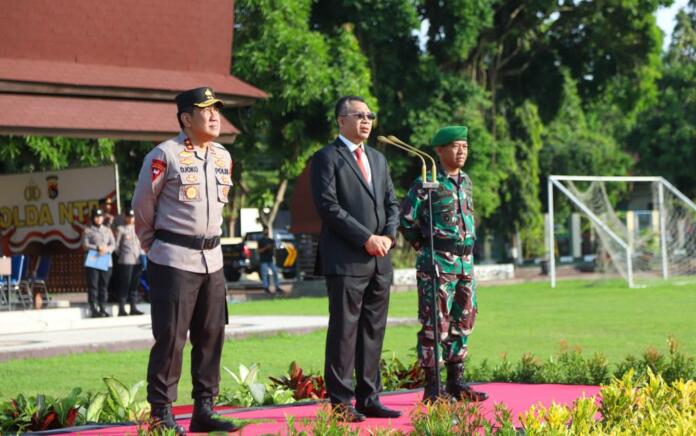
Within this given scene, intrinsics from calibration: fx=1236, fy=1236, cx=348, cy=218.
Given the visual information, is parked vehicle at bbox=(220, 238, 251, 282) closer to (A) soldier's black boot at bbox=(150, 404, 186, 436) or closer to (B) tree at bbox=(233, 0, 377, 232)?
(B) tree at bbox=(233, 0, 377, 232)

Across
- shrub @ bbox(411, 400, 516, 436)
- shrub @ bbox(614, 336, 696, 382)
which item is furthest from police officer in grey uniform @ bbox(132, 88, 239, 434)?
shrub @ bbox(614, 336, 696, 382)

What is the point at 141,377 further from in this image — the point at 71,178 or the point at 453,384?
the point at 71,178

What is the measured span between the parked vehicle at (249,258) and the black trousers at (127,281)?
16.1m

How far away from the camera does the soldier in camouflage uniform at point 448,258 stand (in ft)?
Result: 27.8

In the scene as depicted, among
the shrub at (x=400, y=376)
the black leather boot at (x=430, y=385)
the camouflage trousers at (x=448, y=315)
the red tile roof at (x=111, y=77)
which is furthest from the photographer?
the red tile roof at (x=111, y=77)

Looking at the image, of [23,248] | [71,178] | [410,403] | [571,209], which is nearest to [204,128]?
[410,403]

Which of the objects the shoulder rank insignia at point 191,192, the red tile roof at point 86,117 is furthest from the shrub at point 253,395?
the red tile roof at point 86,117

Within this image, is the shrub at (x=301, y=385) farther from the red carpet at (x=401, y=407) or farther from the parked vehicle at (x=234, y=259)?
the parked vehicle at (x=234, y=259)

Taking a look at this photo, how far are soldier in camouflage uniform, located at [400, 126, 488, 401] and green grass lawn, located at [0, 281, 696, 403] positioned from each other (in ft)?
9.48

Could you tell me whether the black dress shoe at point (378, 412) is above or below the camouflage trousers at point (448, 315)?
below

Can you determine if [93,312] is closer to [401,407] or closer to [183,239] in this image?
[401,407]

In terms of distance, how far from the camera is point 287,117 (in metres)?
35.0

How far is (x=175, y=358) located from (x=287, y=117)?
27954 millimetres

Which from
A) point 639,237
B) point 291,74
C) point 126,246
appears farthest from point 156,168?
point 639,237
